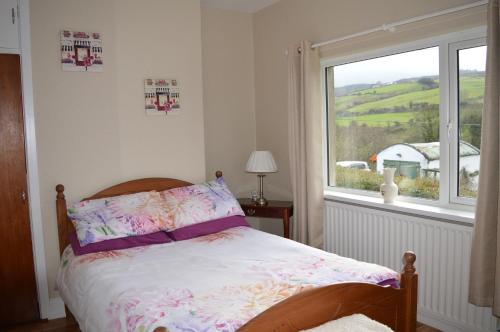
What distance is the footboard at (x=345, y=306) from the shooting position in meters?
1.71

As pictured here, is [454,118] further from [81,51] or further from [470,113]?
[81,51]

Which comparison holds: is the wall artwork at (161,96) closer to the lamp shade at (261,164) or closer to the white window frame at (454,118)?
the lamp shade at (261,164)

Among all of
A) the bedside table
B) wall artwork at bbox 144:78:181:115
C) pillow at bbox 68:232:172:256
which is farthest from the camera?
the bedside table

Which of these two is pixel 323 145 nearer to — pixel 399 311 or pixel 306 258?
pixel 306 258

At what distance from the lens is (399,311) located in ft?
6.89

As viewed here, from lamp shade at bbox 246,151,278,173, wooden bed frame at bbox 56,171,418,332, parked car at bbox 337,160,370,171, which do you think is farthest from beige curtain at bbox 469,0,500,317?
lamp shade at bbox 246,151,278,173

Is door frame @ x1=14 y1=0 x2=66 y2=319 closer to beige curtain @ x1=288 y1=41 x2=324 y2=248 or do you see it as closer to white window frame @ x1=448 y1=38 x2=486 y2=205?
beige curtain @ x1=288 y1=41 x2=324 y2=248

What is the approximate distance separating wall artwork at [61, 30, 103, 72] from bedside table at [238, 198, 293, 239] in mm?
1697

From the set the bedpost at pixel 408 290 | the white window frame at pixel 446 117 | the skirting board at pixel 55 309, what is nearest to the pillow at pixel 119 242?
the skirting board at pixel 55 309

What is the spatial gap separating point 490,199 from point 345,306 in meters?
1.08

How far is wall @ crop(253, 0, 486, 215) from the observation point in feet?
8.93

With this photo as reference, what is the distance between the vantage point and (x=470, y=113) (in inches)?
105

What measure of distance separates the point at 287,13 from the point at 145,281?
272 centimetres

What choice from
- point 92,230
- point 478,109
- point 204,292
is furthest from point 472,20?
point 92,230
